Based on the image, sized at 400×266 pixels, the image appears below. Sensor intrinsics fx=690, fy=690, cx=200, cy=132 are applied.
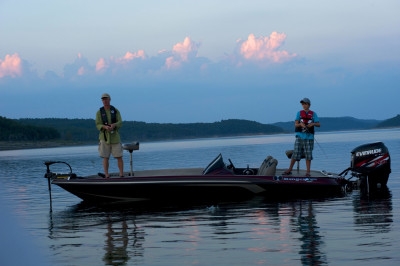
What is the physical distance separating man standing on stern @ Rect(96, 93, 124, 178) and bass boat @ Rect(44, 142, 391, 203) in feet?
0.98

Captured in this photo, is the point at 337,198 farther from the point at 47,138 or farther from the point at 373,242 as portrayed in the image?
the point at 47,138

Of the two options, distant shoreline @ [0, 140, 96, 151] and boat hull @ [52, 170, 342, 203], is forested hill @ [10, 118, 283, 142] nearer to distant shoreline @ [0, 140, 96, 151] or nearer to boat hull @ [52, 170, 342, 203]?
distant shoreline @ [0, 140, 96, 151]

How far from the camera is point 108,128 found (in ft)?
43.5

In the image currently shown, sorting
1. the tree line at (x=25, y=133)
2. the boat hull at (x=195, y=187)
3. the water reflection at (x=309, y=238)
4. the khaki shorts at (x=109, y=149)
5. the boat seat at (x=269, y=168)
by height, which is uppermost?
the tree line at (x=25, y=133)

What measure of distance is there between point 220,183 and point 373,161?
10.3 feet

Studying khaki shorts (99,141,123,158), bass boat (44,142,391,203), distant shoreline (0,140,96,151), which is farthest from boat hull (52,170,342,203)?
distant shoreline (0,140,96,151)

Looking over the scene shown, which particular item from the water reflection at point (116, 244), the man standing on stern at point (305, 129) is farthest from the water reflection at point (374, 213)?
the water reflection at point (116, 244)

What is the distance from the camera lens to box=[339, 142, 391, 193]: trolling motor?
1375 cm

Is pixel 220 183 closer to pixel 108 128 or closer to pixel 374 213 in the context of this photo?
pixel 108 128

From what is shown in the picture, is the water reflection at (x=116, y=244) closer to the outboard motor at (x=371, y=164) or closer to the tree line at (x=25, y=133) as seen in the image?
the outboard motor at (x=371, y=164)

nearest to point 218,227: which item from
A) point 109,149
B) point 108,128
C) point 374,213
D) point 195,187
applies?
point 374,213

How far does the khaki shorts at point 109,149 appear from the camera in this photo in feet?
44.3

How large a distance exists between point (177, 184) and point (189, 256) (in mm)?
5488

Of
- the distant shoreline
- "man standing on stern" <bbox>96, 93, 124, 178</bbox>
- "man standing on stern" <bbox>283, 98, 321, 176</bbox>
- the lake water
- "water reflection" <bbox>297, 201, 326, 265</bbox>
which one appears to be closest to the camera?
"water reflection" <bbox>297, 201, 326, 265</bbox>
